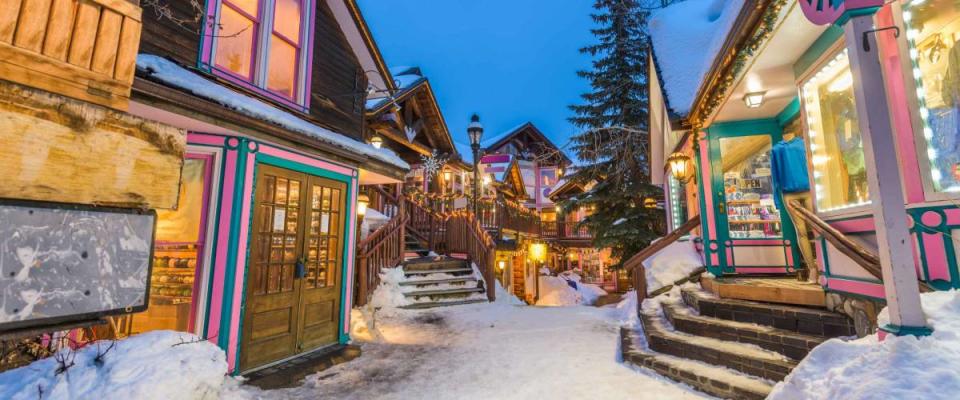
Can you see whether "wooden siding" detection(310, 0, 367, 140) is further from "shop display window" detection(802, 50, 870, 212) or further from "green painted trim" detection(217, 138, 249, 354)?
"shop display window" detection(802, 50, 870, 212)

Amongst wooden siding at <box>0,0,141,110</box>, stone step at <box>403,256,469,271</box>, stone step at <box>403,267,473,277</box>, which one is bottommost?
stone step at <box>403,267,473,277</box>

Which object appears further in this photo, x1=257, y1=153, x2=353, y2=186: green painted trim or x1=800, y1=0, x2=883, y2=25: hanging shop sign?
x1=257, y1=153, x2=353, y2=186: green painted trim

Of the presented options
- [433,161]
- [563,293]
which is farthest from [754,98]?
[563,293]

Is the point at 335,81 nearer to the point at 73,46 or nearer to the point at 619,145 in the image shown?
the point at 73,46

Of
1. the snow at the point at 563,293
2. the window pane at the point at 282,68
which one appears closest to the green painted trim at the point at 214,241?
the window pane at the point at 282,68

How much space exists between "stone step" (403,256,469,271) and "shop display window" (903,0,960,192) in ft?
32.7

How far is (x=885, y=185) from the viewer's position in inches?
103

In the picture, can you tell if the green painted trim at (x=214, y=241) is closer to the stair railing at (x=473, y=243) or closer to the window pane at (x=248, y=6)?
the window pane at (x=248, y=6)

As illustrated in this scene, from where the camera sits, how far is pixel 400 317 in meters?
8.54

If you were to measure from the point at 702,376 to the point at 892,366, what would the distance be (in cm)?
203

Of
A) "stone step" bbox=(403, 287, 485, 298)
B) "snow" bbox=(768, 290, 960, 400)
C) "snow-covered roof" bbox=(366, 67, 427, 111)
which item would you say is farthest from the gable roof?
"snow" bbox=(768, 290, 960, 400)

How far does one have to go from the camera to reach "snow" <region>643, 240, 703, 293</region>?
25.7 feet

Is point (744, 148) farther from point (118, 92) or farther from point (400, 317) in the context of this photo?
point (118, 92)

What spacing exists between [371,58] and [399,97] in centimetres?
496
